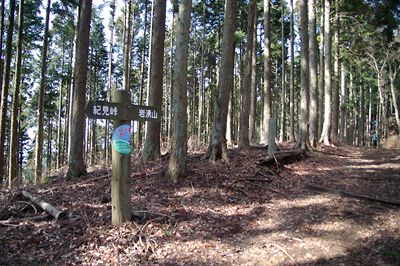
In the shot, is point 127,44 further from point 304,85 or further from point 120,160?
point 120,160

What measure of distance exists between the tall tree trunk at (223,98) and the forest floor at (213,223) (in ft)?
2.11

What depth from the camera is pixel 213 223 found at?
19.6 feet

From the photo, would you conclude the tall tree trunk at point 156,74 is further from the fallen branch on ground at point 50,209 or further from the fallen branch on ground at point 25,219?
the fallen branch on ground at point 25,219

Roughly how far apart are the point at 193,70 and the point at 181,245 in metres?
27.4

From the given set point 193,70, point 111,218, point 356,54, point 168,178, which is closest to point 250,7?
point 168,178

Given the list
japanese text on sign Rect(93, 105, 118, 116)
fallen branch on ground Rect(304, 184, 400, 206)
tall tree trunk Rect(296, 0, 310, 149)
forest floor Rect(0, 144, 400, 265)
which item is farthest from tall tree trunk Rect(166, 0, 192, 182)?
tall tree trunk Rect(296, 0, 310, 149)

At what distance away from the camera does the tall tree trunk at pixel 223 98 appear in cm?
940

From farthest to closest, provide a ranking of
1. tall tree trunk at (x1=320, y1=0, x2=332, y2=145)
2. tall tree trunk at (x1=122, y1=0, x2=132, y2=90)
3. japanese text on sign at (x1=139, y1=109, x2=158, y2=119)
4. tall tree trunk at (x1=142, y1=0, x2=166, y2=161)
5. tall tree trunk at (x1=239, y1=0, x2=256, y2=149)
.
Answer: tall tree trunk at (x1=122, y1=0, x2=132, y2=90)
tall tree trunk at (x1=320, y1=0, x2=332, y2=145)
tall tree trunk at (x1=239, y1=0, x2=256, y2=149)
tall tree trunk at (x1=142, y1=0, x2=166, y2=161)
japanese text on sign at (x1=139, y1=109, x2=158, y2=119)

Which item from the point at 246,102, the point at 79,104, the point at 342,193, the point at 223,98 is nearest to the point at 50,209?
the point at 79,104

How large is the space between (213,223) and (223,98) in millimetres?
4479

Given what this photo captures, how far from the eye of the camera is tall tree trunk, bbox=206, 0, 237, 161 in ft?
30.8

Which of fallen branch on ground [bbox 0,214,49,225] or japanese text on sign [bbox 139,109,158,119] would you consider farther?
japanese text on sign [bbox 139,109,158,119]

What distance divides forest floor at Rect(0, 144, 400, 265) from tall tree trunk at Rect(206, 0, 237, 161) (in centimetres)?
64

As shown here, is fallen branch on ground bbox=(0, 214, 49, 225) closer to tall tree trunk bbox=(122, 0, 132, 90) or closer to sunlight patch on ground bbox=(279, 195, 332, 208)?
sunlight patch on ground bbox=(279, 195, 332, 208)
